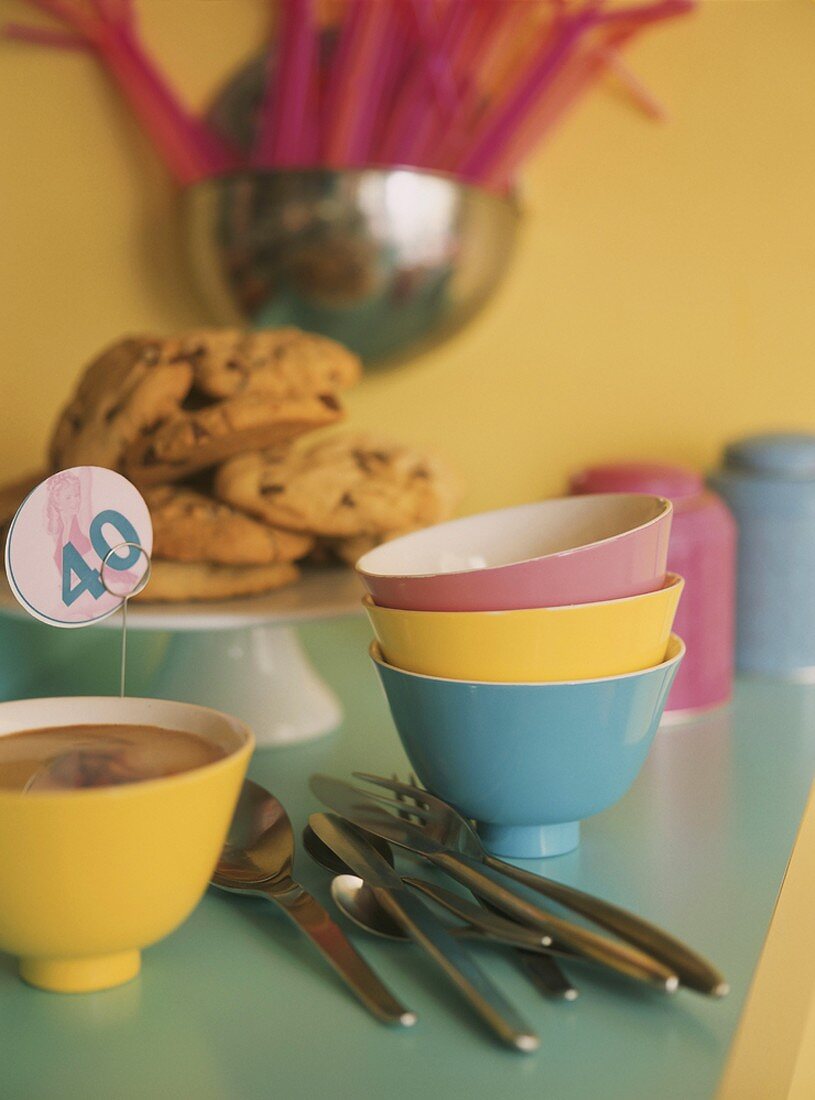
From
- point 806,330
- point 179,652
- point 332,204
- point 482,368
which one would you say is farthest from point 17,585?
point 806,330

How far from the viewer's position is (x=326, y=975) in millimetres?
530

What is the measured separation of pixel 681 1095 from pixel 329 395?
0.55 m

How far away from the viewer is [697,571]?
952 millimetres

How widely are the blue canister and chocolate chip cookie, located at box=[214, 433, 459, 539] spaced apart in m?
0.32

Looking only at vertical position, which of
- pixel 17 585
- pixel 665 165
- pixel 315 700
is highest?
pixel 665 165

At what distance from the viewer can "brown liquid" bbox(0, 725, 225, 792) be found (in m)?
0.50

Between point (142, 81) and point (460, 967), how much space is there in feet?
3.34

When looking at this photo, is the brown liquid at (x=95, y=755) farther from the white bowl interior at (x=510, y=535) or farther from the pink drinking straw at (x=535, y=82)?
the pink drinking straw at (x=535, y=82)

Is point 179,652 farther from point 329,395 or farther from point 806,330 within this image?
point 806,330

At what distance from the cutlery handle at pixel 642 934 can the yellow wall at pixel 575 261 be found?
77 centimetres

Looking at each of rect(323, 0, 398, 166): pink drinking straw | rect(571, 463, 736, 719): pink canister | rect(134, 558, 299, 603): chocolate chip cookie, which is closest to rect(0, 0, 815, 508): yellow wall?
rect(323, 0, 398, 166): pink drinking straw

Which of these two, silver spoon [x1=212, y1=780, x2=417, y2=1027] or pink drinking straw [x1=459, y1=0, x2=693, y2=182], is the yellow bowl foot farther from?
pink drinking straw [x1=459, y1=0, x2=693, y2=182]

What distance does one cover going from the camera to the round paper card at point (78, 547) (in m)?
0.59

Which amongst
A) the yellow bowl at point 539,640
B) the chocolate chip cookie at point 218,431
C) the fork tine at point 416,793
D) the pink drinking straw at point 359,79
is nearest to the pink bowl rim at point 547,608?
the yellow bowl at point 539,640
